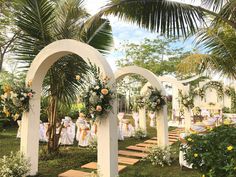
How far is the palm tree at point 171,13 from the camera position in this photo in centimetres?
451

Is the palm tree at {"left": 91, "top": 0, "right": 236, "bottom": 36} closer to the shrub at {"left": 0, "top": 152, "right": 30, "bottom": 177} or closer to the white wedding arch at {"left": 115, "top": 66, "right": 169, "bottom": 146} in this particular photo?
the white wedding arch at {"left": 115, "top": 66, "right": 169, "bottom": 146}

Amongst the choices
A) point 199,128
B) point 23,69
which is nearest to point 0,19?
point 23,69

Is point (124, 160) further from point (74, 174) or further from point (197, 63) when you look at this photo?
point (197, 63)

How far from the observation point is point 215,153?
3434 mm

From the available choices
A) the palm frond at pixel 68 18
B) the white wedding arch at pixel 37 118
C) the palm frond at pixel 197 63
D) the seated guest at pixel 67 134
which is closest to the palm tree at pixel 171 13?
the white wedding arch at pixel 37 118

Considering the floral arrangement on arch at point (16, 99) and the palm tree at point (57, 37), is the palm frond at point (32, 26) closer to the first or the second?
the palm tree at point (57, 37)

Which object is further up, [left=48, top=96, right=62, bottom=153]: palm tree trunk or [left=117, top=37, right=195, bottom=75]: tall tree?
[left=117, top=37, right=195, bottom=75]: tall tree

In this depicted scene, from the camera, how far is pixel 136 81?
2403 cm

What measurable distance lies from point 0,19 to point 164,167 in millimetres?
10729

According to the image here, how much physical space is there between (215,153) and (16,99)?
4.12 meters

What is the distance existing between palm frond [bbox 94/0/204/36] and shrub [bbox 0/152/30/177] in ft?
11.4

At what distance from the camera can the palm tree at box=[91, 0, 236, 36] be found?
4.51 meters

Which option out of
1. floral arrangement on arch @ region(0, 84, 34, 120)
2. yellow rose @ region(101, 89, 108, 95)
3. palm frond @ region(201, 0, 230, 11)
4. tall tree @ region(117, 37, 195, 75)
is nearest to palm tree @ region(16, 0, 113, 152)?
floral arrangement on arch @ region(0, 84, 34, 120)

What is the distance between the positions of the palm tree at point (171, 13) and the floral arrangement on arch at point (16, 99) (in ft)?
7.82
